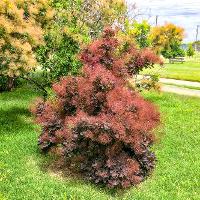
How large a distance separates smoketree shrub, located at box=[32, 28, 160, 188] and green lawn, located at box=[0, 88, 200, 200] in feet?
1.12

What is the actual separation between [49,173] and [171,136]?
4.29 meters

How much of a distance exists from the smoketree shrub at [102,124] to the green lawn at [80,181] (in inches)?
13.4

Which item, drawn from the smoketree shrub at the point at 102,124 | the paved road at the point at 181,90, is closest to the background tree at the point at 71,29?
the smoketree shrub at the point at 102,124

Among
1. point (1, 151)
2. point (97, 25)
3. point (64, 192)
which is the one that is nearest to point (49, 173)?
point (64, 192)

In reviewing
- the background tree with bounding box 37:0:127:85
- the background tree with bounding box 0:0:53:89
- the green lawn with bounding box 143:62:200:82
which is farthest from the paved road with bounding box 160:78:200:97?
the background tree with bounding box 0:0:53:89

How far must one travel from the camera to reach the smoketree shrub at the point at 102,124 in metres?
8.83

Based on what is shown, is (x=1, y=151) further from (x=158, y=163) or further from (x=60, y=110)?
(x=158, y=163)

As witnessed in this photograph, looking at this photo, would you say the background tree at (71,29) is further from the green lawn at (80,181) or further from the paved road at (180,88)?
the paved road at (180,88)

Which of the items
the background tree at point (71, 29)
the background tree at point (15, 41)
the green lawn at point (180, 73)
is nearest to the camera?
the background tree at point (15, 41)

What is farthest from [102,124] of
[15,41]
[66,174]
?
[15,41]

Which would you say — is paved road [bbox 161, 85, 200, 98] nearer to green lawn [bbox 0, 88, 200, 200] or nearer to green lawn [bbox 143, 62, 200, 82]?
green lawn [bbox 143, 62, 200, 82]

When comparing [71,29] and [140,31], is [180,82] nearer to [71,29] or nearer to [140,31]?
[140,31]

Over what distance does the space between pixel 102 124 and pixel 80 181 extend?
1.29 m

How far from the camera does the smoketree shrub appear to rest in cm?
883
